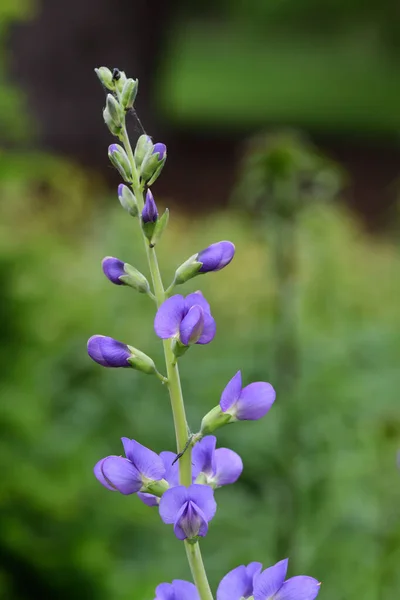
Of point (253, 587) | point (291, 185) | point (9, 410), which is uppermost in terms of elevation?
point (291, 185)

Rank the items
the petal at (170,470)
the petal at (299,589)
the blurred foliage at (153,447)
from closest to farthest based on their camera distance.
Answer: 1. the petal at (299,589)
2. the petal at (170,470)
3. the blurred foliage at (153,447)

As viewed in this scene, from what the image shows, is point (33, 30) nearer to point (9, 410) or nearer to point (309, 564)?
point (9, 410)

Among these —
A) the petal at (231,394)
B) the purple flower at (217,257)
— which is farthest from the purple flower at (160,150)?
the petal at (231,394)

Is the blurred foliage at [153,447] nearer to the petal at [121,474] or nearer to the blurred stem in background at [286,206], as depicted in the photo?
the blurred stem in background at [286,206]

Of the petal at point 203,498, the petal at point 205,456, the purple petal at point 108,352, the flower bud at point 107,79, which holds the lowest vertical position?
the petal at point 203,498

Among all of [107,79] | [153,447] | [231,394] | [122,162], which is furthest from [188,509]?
[153,447]

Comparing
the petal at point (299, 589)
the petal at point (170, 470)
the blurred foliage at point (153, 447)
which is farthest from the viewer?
the blurred foliage at point (153, 447)

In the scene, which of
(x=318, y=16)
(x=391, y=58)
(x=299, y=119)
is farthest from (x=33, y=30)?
(x=391, y=58)
